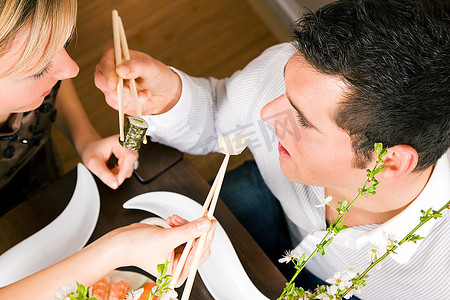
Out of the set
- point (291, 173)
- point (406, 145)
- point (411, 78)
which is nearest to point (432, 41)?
point (411, 78)

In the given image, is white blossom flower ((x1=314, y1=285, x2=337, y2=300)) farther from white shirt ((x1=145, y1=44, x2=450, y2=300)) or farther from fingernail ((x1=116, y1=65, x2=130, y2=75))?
fingernail ((x1=116, y1=65, x2=130, y2=75))

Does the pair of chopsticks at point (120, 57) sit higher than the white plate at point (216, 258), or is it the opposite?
the pair of chopsticks at point (120, 57)

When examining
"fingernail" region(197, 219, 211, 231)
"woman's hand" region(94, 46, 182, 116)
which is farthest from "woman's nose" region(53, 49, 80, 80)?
"fingernail" region(197, 219, 211, 231)

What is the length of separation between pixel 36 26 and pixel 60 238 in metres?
0.55

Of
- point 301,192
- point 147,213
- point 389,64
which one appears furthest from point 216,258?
point 389,64

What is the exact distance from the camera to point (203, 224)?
3.17ft

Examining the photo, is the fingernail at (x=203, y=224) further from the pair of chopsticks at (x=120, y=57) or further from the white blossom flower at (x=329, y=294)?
the pair of chopsticks at (x=120, y=57)

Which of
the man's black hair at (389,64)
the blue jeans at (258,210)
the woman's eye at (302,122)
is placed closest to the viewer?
the man's black hair at (389,64)

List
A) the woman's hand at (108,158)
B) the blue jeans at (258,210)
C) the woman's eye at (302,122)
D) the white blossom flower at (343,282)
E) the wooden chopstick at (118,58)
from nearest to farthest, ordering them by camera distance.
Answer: the white blossom flower at (343,282)
the woman's eye at (302,122)
the wooden chopstick at (118,58)
the woman's hand at (108,158)
the blue jeans at (258,210)

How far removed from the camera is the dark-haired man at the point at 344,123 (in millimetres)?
950

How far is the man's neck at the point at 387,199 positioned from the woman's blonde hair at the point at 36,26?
32.6 inches

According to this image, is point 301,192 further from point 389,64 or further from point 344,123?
point 389,64

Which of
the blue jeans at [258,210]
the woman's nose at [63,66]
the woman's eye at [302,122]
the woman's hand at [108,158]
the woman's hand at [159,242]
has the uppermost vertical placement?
the woman's nose at [63,66]

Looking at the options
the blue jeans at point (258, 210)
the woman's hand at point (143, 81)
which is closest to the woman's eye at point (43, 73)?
the woman's hand at point (143, 81)
